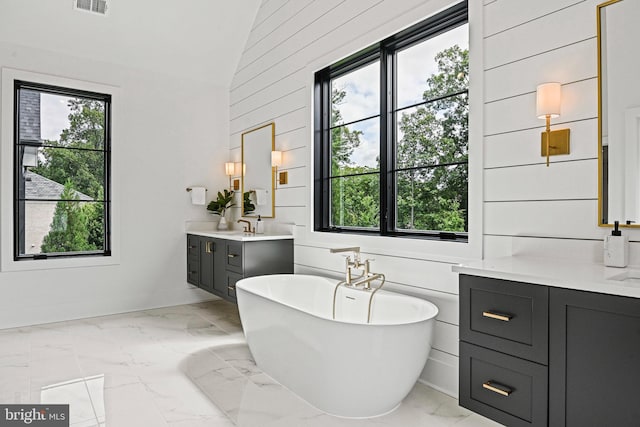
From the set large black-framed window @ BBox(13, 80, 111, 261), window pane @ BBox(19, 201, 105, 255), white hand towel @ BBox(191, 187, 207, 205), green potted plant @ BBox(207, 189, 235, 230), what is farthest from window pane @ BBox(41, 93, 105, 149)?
green potted plant @ BBox(207, 189, 235, 230)

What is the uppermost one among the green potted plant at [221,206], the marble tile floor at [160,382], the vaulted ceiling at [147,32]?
the vaulted ceiling at [147,32]

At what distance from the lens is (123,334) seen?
145 inches

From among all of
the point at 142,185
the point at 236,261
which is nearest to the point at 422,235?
the point at 236,261

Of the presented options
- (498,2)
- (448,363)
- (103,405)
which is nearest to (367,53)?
(498,2)

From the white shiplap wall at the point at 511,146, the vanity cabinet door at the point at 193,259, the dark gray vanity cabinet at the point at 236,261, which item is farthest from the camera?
the vanity cabinet door at the point at 193,259

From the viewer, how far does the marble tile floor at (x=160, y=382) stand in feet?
7.22

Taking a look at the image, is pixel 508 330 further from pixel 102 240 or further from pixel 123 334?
pixel 102 240

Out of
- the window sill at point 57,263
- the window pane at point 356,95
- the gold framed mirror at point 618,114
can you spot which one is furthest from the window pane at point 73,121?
the gold framed mirror at point 618,114

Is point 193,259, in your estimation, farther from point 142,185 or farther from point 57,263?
point 57,263

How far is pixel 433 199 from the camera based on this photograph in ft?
9.21

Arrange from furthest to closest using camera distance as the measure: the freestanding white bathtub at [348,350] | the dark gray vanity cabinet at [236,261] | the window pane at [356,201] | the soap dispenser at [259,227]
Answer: the soap dispenser at [259,227]
the dark gray vanity cabinet at [236,261]
the window pane at [356,201]
the freestanding white bathtub at [348,350]

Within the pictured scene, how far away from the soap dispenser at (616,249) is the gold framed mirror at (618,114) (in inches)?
2.9

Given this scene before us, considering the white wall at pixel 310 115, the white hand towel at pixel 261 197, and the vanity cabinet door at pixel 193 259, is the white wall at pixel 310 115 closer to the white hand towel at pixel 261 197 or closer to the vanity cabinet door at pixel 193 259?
the white hand towel at pixel 261 197

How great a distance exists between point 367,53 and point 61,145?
3.14 m
